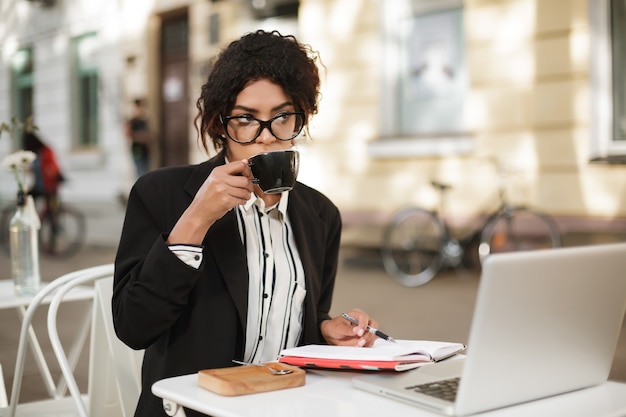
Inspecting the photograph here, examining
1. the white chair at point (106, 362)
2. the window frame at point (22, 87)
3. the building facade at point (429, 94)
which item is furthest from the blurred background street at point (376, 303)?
the window frame at point (22, 87)

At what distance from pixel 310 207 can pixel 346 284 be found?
6.13 meters

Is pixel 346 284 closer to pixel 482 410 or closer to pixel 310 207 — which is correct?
pixel 310 207

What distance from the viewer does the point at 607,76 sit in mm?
8016

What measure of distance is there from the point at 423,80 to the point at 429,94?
19 centimetres

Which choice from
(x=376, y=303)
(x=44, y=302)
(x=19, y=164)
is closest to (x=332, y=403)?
(x=44, y=302)

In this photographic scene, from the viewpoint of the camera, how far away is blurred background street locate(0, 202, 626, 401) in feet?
17.0

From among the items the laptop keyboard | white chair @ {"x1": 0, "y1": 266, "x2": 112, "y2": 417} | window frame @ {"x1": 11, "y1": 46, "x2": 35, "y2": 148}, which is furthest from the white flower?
window frame @ {"x1": 11, "y1": 46, "x2": 35, "y2": 148}

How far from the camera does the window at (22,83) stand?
17.9 metres

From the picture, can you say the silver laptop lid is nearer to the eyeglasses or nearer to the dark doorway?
the eyeglasses

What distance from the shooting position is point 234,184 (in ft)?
5.76

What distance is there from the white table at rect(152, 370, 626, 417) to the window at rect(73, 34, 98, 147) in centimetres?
1460

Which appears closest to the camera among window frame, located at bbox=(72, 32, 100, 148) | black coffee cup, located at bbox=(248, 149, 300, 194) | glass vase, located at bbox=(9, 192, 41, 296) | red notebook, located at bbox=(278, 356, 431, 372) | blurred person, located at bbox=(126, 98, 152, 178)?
red notebook, located at bbox=(278, 356, 431, 372)

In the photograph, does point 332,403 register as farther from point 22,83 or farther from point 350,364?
point 22,83

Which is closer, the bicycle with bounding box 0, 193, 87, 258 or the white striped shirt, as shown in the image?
the white striped shirt
